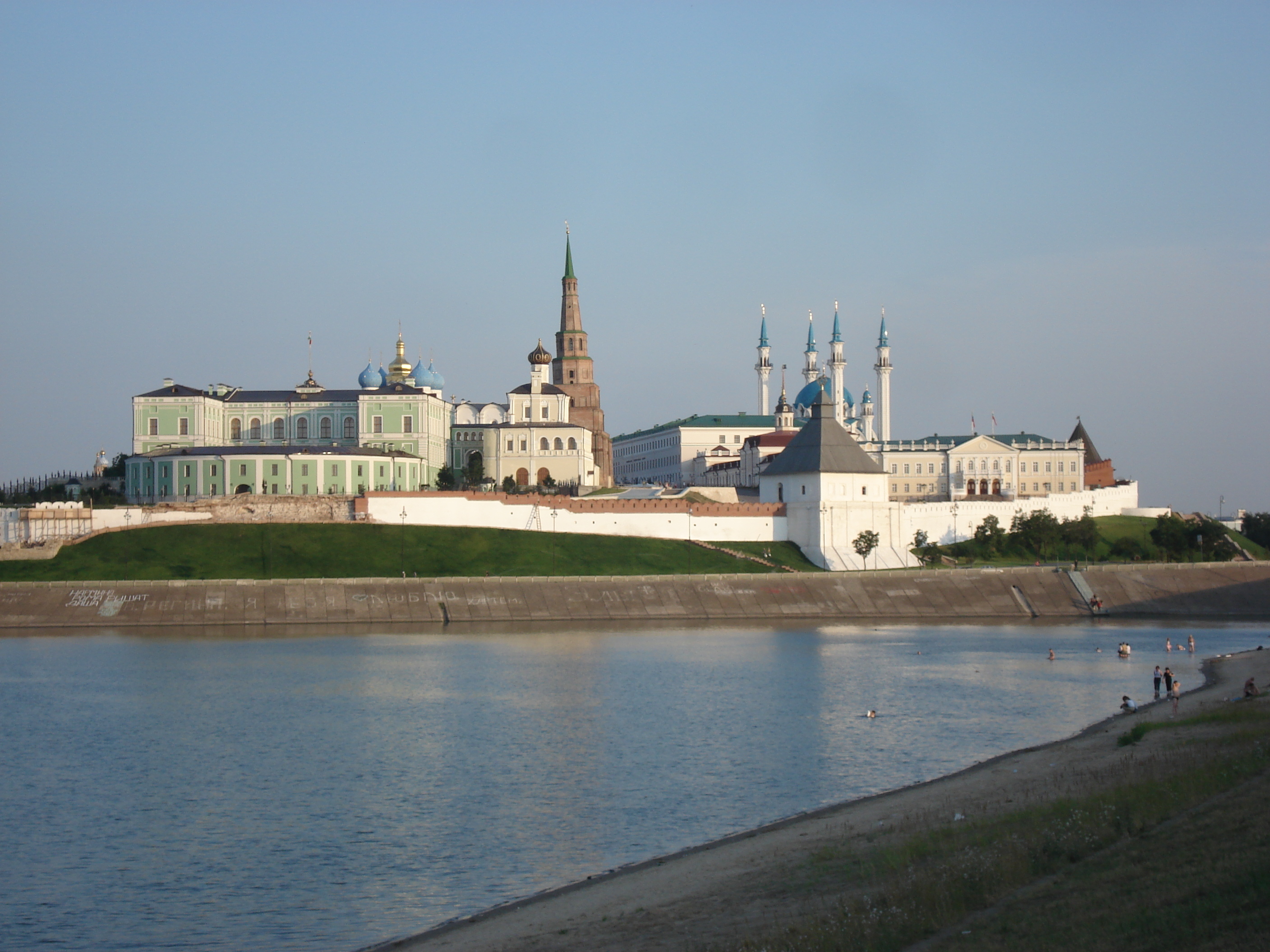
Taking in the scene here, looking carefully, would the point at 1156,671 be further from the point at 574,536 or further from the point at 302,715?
the point at 574,536

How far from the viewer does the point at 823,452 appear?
85.4m

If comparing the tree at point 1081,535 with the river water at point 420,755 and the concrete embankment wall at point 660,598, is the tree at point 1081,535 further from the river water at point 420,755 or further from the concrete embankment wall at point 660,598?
the river water at point 420,755

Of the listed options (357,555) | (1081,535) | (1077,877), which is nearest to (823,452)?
(1081,535)

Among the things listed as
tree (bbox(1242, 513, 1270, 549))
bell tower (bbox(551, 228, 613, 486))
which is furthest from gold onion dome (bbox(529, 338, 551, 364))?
tree (bbox(1242, 513, 1270, 549))

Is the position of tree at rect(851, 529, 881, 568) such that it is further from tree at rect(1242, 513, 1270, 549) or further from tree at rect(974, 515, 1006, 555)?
tree at rect(1242, 513, 1270, 549)

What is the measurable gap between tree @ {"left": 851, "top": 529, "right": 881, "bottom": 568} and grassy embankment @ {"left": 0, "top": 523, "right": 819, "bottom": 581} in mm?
3164

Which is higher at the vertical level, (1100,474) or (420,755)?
(1100,474)

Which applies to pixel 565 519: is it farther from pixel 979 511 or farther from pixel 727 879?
pixel 727 879

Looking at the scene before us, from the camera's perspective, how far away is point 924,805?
2259cm

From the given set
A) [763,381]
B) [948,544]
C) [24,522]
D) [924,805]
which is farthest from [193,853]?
[763,381]

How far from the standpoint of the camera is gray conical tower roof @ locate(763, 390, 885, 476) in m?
85.1

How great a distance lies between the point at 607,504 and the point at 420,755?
5226 centimetres

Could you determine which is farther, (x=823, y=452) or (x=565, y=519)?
(x=823, y=452)

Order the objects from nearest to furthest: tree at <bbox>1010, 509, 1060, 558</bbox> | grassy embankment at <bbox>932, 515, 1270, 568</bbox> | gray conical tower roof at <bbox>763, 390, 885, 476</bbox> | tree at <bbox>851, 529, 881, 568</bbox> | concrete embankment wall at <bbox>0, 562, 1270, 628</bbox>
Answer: concrete embankment wall at <bbox>0, 562, 1270, 628</bbox>, tree at <bbox>851, 529, 881, 568</bbox>, grassy embankment at <bbox>932, 515, 1270, 568</bbox>, gray conical tower roof at <bbox>763, 390, 885, 476</bbox>, tree at <bbox>1010, 509, 1060, 558</bbox>
